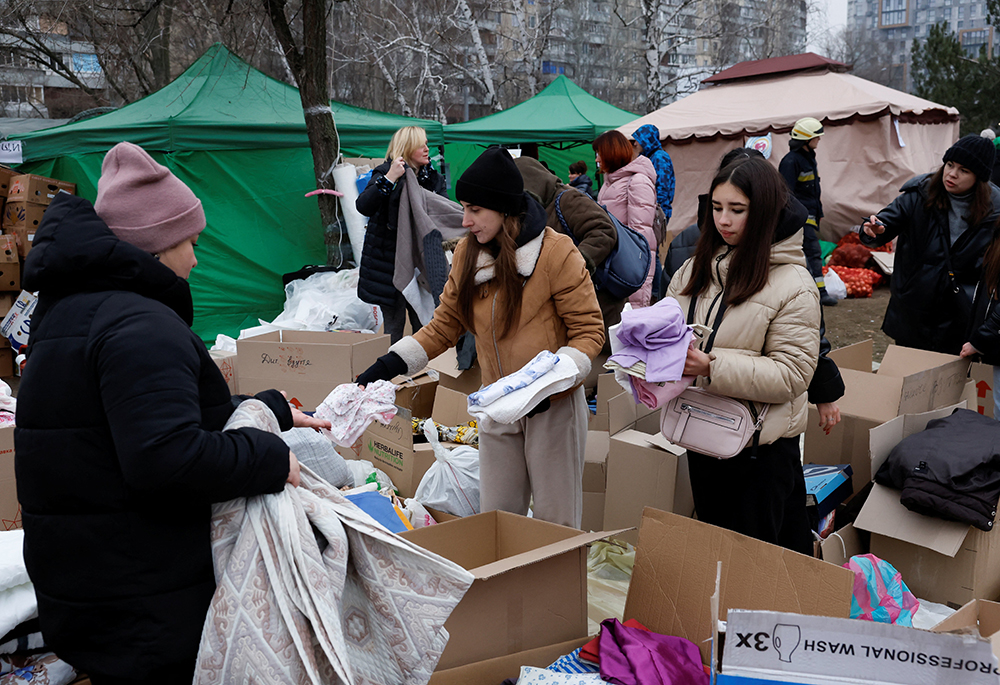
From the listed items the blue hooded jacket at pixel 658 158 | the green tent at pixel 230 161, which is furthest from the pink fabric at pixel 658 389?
the green tent at pixel 230 161

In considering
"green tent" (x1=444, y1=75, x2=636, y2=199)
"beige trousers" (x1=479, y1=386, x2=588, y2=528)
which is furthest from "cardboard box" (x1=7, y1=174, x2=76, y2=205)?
"beige trousers" (x1=479, y1=386, x2=588, y2=528)

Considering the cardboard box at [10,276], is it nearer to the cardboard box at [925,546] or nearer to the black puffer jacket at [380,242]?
the black puffer jacket at [380,242]

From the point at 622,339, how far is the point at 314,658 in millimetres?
1209

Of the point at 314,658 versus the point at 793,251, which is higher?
the point at 793,251

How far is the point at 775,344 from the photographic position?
2.25 m

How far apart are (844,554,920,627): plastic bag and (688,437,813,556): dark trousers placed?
0.23m

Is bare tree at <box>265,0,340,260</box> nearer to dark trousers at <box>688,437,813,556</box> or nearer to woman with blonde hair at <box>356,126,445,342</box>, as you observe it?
woman with blonde hair at <box>356,126,445,342</box>

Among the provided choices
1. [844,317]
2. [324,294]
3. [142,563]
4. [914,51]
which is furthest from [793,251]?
[914,51]

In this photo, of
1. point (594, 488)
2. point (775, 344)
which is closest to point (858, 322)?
point (594, 488)

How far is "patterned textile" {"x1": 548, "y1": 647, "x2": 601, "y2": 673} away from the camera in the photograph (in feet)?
6.68

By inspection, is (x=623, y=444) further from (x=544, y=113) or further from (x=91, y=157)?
(x=544, y=113)

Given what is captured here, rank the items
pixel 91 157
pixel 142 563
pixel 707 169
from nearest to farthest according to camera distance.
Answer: pixel 142 563, pixel 91 157, pixel 707 169

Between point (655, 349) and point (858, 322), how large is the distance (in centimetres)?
651

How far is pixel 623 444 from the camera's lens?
3303 mm
